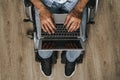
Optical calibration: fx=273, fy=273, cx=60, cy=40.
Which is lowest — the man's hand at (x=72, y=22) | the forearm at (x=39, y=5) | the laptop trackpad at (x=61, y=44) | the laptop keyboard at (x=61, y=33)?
the laptop trackpad at (x=61, y=44)

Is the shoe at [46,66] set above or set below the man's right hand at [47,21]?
below

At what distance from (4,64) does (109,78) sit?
75 centimetres

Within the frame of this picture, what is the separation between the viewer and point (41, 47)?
1502 mm

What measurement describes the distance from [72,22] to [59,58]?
21.0 inches

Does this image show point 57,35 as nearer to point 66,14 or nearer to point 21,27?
point 66,14

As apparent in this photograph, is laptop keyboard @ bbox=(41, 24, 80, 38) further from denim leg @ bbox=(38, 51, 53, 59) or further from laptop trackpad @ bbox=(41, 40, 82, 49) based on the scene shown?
denim leg @ bbox=(38, 51, 53, 59)

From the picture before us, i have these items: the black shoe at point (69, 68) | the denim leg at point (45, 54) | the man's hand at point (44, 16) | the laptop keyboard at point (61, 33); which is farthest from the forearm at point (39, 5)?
the black shoe at point (69, 68)

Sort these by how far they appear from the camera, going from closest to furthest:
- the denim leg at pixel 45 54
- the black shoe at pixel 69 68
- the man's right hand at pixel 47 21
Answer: the man's right hand at pixel 47 21 → the denim leg at pixel 45 54 → the black shoe at pixel 69 68

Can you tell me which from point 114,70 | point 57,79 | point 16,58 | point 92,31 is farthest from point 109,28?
point 16,58

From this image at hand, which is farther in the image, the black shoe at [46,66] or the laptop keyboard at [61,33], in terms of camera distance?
the black shoe at [46,66]

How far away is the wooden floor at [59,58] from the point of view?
1.93m

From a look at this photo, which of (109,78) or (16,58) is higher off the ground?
(16,58)

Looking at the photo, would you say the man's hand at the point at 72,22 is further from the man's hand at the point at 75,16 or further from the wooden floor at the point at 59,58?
the wooden floor at the point at 59,58

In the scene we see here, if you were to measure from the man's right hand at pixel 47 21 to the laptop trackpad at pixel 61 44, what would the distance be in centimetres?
7
